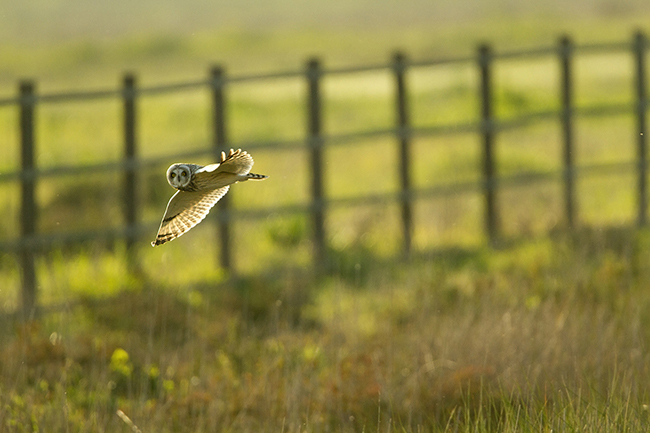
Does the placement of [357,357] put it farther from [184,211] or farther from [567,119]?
[567,119]

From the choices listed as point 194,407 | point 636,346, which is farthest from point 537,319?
point 194,407

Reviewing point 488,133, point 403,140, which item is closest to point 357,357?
point 403,140

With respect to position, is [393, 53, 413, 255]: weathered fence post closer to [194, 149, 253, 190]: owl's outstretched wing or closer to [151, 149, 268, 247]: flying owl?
[151, 149, 268, 247]: flying owl

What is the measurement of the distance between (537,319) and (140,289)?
2367 millimetres

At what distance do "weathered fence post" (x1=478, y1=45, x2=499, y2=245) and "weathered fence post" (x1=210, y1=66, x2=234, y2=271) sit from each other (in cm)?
233

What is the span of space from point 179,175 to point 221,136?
184 inches

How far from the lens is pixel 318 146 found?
279 inches

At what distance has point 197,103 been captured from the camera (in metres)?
23.0

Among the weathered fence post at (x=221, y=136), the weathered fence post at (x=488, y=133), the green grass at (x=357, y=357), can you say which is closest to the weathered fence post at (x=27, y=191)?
the green grass at (x=357, y=357)

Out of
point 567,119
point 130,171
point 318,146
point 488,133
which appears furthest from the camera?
point 567,119

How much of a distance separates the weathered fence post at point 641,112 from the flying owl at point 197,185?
258 inches

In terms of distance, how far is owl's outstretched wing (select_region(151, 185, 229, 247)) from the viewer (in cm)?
243

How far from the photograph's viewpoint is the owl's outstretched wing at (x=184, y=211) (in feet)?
7.97

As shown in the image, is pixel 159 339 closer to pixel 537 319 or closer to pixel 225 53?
pixel 537 319
